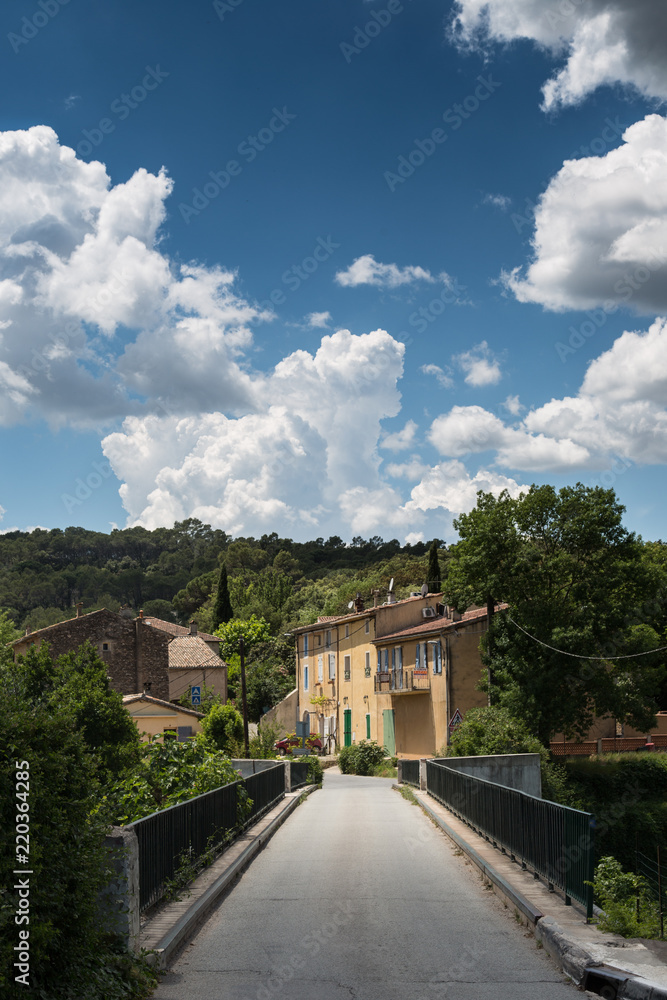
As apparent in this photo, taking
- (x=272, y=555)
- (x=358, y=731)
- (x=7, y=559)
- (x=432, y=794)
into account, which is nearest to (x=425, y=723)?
(x=358, y=731)

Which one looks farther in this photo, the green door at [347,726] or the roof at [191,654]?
the roof at [191,654]

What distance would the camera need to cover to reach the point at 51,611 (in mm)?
108688

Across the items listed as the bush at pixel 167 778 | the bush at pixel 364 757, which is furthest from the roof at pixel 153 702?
the bush at pixel 167 778

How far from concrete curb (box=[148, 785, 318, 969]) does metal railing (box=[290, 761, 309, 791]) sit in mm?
15901

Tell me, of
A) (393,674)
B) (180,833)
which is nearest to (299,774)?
(393,674)

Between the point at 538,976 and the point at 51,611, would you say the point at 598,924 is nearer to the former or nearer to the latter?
the point at 538,976

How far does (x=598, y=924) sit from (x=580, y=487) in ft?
98.2

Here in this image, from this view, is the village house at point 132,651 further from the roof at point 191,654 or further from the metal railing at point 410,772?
the metal railing at point 410,772

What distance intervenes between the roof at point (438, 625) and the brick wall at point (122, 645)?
13.5m

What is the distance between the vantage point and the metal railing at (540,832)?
873 cm

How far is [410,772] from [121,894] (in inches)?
992

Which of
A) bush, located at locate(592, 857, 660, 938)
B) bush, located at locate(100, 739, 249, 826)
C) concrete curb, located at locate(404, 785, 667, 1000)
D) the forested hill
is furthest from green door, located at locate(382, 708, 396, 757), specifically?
concrete curb, located at locate(404, 785, 667, 1000)

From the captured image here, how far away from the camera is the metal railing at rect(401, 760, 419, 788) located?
97.7ft

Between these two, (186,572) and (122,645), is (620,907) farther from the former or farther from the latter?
(186,572)
